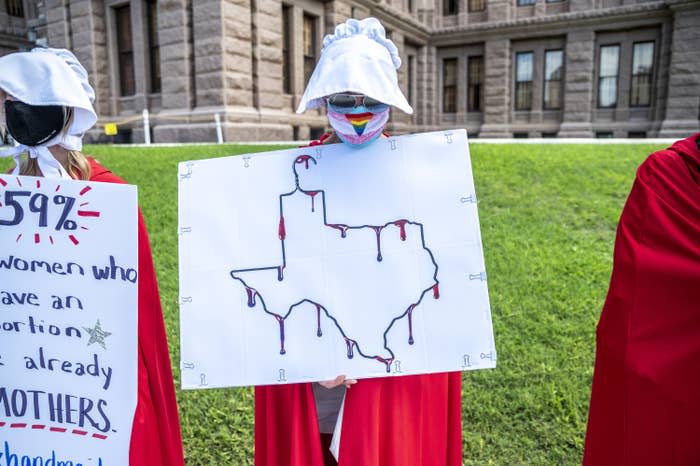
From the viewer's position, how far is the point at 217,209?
78.1 inches

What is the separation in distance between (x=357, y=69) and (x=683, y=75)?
22666 millimetres

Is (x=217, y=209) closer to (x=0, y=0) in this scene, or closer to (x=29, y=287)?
(x=29, y=287)

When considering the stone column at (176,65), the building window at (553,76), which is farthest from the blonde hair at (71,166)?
the building window at (553,76)

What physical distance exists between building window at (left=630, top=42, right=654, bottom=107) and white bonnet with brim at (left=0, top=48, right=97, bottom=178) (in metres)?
23.8

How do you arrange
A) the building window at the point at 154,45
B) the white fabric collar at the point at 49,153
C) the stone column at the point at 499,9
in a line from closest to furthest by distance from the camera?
the white fabric collar at the point at 49,153 < the building window at the point at 154,45 < the stone column at the point at 499,9

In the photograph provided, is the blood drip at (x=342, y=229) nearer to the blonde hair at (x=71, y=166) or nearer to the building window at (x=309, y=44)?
the blonde hair at (x=71, y=166)

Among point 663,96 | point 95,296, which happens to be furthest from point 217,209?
point 663,96

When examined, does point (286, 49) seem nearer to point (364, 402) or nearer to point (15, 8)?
point (364, 402)

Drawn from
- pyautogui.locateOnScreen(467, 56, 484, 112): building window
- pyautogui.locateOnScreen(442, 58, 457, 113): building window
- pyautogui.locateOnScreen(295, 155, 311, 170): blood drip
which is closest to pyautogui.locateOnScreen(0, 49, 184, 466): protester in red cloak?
pyautogui.locateOnScreen(295, 155, 311, 170): blood drip

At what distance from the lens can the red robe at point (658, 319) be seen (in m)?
1.79

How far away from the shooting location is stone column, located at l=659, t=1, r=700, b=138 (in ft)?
64.2

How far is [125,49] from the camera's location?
15828 mm

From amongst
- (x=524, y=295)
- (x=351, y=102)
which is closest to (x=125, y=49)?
(x=524, y=295)

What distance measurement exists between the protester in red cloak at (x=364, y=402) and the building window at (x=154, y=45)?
1499cm
